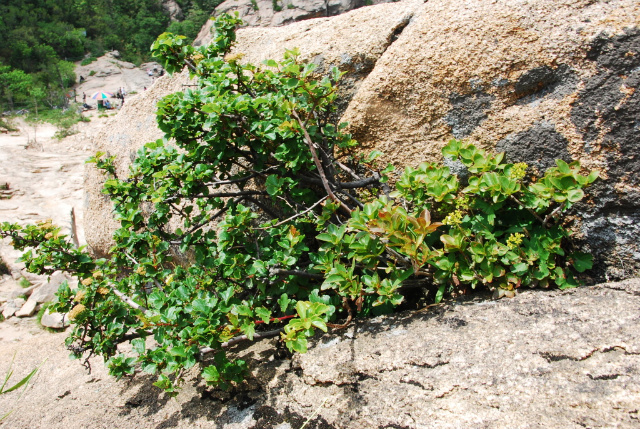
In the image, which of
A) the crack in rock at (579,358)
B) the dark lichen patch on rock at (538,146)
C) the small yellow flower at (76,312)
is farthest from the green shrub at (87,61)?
the crack in rock at (579,358)

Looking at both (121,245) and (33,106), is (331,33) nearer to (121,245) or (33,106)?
(121,245)

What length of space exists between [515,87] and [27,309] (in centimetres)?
561

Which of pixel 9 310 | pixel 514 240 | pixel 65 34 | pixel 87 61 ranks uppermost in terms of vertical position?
pixel 65 34

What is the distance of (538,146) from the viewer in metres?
1.75

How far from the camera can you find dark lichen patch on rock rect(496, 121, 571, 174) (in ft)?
5.60

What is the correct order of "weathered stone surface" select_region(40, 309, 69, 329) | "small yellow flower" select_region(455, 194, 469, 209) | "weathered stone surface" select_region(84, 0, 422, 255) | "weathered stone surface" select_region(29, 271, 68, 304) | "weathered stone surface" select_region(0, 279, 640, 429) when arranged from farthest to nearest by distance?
"weathered stone surface" select_region(29, 271, 68, 304), "weathered stone surface" select_region(40, 309, 69, 329), "weathered stone surface" select_region(84, 0, 422, 255), "small yellow flower" select_region(455, 194, 469, 209), "weathered stone surface" select_region(0, 279, 640, 429)

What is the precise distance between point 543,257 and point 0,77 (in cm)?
4013

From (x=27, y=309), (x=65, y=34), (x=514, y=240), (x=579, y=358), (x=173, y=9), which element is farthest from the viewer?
(x=173, y=9)

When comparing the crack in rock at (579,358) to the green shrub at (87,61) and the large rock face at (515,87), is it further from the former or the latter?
the green shrub at (87,61)

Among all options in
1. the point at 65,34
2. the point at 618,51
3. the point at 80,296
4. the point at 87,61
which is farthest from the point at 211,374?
the point at 65,34

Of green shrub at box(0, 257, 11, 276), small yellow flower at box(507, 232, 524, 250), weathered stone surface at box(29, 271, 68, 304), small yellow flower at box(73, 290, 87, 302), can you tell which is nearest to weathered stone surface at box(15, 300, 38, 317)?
weathered stone surface at box(29, 271, 68, 304)

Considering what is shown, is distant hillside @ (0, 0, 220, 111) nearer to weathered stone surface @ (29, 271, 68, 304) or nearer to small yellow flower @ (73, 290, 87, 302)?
weathered stone surface @ (29, 271, 68, 304)

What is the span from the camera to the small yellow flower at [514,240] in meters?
1.55

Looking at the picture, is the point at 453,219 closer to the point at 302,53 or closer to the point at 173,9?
the point at 302,53
